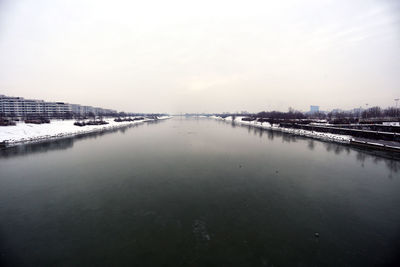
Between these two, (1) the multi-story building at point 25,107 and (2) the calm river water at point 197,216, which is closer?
(2) the calm river water at point 197,216

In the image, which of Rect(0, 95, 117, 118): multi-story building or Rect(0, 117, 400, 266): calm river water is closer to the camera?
Rect(0, 117, 400, 266): calm river water

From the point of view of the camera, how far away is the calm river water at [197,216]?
5.19 m

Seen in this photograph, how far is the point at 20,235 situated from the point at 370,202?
16.7 metres

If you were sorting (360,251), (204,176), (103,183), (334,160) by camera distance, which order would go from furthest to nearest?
(334,160)
(204,176)
(103,183)
(360,251)

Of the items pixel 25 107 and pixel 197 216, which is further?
pixel 25 107

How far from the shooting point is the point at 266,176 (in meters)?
12.0

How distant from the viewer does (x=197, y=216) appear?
23.6 feet

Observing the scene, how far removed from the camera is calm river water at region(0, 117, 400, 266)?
5.19m

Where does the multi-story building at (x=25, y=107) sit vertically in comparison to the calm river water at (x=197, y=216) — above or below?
above

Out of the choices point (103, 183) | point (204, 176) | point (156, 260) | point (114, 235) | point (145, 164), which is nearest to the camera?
point (156, 260)

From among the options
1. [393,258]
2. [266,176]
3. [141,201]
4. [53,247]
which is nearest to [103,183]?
[141,201]

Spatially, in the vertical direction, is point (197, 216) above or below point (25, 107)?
below

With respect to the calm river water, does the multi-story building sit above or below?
above

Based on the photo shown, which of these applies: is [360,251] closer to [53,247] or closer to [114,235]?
[114,235]
